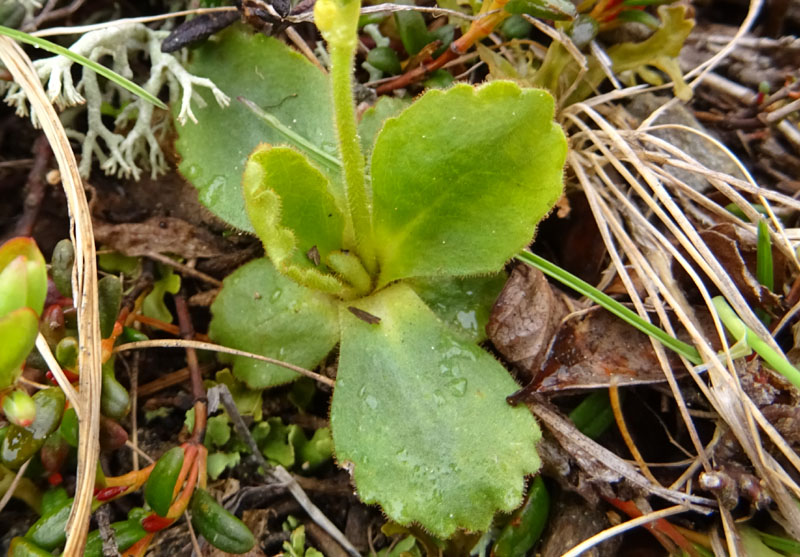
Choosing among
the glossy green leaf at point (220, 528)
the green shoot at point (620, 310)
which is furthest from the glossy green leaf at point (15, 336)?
the green shoot at point (620, 310)

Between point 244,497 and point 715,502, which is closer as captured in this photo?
point 715,502

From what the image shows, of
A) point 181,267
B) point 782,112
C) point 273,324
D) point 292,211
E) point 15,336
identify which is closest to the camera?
point 15,336

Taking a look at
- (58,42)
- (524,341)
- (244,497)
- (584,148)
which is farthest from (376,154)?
(58,42)

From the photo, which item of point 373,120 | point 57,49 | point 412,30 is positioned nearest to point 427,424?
point 373,120

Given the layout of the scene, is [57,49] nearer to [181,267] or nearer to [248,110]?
[248,110]

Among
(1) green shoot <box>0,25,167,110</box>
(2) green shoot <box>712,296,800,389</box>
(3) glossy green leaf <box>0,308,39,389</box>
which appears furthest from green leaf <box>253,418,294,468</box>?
(2) green shoot <box>712,296,800,389</box>

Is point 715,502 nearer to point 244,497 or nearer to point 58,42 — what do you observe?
point 244,497
